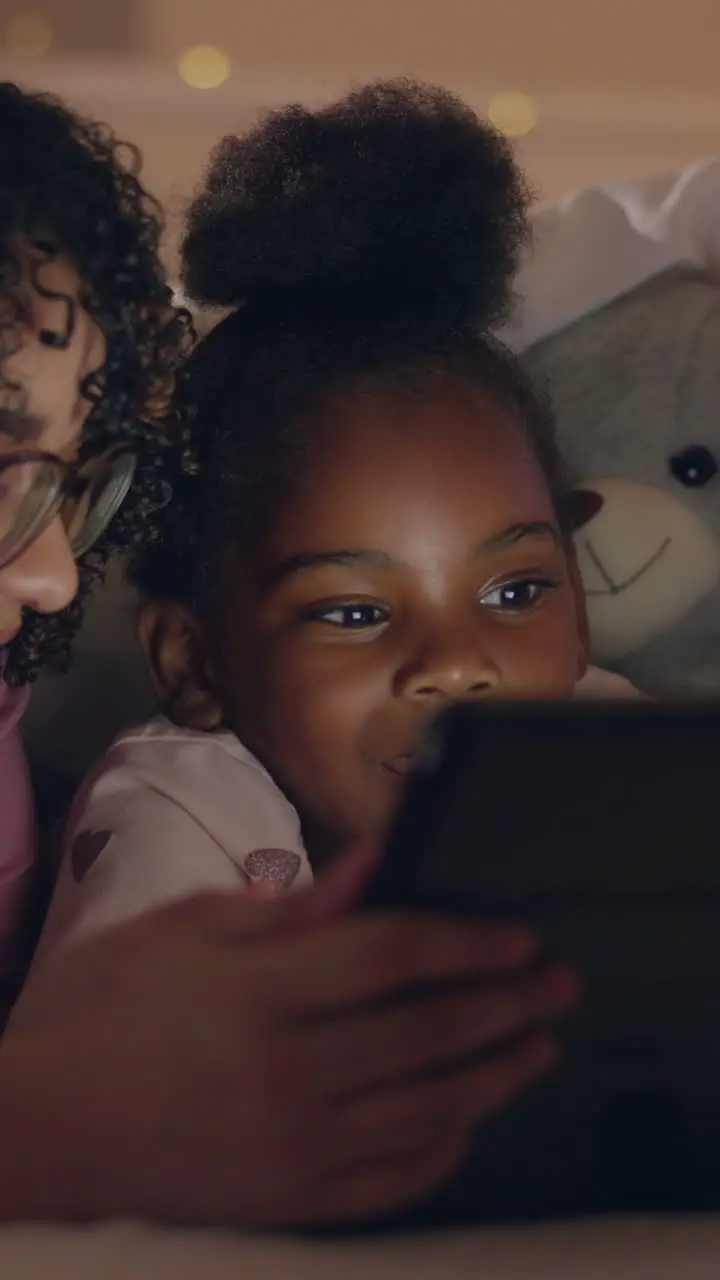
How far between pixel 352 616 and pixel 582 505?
210 millimetres

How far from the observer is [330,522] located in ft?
2.22

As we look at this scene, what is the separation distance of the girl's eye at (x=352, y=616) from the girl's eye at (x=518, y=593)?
0.06 m

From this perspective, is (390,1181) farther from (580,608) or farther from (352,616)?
(580,608)

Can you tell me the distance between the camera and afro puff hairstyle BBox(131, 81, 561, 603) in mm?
712

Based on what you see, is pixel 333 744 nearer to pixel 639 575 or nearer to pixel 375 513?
pixel 375 513

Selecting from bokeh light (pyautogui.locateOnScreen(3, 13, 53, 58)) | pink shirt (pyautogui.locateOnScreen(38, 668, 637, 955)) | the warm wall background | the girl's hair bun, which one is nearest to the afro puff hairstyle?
the girl's hair bun

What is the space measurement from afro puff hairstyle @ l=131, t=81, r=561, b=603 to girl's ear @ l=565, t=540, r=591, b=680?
0.05 m

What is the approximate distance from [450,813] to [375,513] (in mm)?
323

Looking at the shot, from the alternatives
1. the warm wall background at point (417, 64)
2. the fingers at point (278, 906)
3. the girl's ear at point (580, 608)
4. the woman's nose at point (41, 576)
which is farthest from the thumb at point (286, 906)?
the warm wall background at point (417, 64)

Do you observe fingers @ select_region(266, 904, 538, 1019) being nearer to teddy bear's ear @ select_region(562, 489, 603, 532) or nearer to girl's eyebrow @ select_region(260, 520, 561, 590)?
girl's eyebrow @ select_region(260, 520, 561, 590)

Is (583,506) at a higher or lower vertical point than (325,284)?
lower

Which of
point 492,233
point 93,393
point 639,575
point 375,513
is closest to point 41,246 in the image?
point 93,393

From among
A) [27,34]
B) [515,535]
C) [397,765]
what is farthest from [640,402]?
[27,34]

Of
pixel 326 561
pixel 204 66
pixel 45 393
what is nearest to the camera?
pixel 45 393
